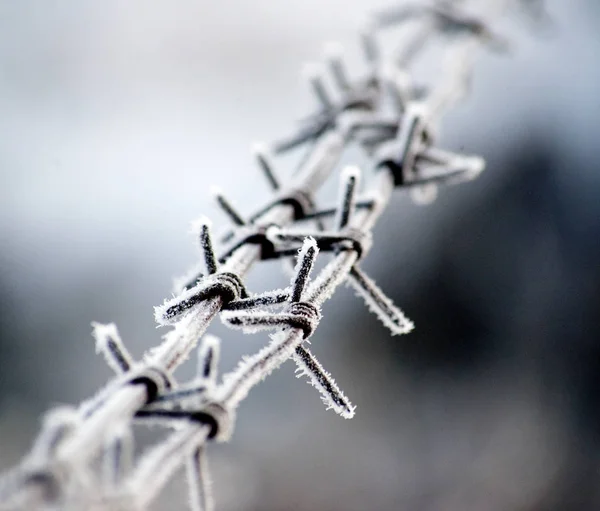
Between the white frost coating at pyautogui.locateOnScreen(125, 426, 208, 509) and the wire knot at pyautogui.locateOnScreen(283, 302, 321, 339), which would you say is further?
the wire knot at pyautogui.locateOnScreen(283, 302, 321, 339)

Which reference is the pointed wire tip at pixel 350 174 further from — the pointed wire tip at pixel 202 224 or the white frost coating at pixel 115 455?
the white frost coating at pixel 115 455

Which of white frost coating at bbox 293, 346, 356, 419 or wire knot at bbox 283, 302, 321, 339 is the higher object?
wire knot at bbox 283, 302, 321, 339

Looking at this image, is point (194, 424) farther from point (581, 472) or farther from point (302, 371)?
point (581, 472)

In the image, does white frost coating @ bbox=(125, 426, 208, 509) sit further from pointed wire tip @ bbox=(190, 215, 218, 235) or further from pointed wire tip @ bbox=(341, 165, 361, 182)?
pointed wire tip @ bbox=(341, 165, 361, 182)

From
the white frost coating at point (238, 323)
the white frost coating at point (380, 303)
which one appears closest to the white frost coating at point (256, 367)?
the white frost coating at point (238, 323)

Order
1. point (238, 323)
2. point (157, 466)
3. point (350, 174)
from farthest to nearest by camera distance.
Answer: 1. point (350, 174)
2. point (238, 323)
3. point (157, 466)

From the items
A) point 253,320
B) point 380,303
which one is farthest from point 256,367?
point 380,303

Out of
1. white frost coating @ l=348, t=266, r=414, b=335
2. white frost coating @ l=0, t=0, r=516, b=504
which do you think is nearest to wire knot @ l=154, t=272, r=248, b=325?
white frost coating @ l=0, t=0, r=516, b=504

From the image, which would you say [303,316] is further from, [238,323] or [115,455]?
[115,455]
